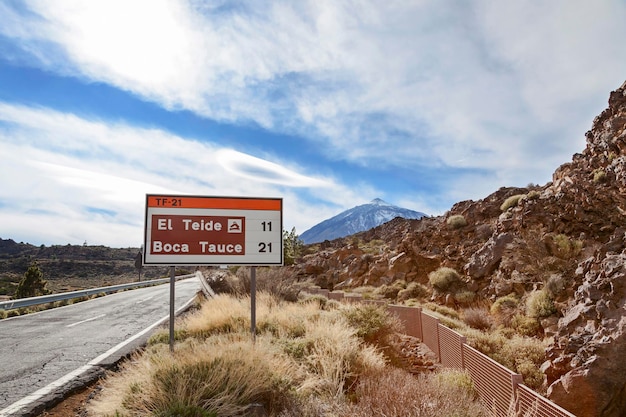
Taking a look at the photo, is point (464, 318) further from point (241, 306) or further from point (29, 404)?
point (29, 404)

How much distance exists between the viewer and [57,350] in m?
9.20

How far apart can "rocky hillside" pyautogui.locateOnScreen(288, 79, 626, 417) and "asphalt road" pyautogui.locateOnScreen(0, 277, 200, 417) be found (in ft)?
26.4

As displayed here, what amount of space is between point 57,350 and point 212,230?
4.50 m

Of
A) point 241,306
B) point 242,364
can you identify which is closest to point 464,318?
point 241,306

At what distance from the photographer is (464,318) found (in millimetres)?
16562

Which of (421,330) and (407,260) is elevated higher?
(407,260)

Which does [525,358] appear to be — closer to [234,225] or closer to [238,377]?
[234,225]

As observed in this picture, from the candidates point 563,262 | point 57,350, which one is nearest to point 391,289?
point 563,262

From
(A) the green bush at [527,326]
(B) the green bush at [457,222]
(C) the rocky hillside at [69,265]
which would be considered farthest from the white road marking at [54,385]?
(C) the rocky hillside at [69,265]

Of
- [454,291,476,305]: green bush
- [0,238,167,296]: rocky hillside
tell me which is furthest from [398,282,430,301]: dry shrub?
[0,238,167,296]: rocky hillside

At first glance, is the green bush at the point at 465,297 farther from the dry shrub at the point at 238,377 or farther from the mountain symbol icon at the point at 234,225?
the mountain symbol icon at the point at 234,225

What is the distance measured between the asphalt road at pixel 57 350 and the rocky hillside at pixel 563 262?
26.4ft

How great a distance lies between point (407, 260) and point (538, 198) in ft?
29.5

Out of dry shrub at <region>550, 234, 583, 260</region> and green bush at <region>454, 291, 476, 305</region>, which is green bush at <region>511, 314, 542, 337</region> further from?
green bush at <region>454, 291, 476, 305</region>
